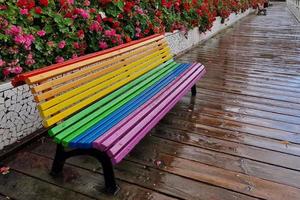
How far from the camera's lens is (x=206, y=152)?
110 inches

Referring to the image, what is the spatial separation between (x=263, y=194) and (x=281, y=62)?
15.1ft

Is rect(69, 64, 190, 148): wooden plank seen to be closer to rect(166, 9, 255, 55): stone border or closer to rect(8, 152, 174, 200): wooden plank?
rect(8, 152, 174, 200): wooden plank

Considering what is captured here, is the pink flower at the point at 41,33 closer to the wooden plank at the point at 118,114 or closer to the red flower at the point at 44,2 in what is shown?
the red flower at the point at 44,2

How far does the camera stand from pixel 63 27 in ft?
10.8

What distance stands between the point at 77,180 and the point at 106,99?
2.21 feet

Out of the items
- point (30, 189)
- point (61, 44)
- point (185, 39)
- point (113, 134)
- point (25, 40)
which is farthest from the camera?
point (185, 39)

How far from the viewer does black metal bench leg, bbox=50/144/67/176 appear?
2.35m

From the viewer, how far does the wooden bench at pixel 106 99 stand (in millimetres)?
2078

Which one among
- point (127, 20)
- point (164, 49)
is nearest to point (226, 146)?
point (164, 49)

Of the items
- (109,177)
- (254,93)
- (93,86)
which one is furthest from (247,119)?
(109,177)

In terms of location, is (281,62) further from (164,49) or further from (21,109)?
(21,109)

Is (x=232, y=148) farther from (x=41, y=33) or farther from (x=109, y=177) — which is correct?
(x=41, y=33)

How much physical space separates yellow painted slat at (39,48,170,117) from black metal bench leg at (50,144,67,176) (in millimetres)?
323

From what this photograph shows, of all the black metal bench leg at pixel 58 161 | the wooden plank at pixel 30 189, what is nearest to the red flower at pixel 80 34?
the black metal bench leg at pixel 58 161
